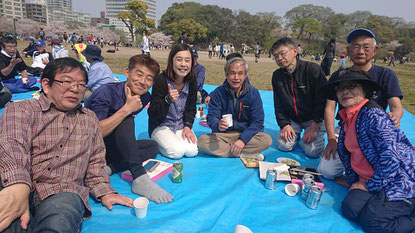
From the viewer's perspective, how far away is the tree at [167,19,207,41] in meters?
54.1

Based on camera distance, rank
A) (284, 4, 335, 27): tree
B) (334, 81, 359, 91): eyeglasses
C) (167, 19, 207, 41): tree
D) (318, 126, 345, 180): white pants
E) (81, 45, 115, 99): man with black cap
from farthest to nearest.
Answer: (284, 4, 335, 27): tree < (167, 19, 207, 41): tree < (81, 45, 115, 99): man with black cap < (318, 126, 345, 180): white pants < (334, 81, 359, 91): eyeglasses

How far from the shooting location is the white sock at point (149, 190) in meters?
2.52

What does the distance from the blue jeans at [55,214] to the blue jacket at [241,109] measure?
85.7 inches

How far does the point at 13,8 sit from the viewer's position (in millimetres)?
102625

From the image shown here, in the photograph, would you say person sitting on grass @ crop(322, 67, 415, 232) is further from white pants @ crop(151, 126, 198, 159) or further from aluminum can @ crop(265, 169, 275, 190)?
white pants @ crop(151, 126, 198, 159)

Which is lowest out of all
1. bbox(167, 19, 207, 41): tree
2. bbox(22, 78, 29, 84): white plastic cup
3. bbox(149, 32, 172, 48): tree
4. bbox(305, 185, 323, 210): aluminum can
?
bbox(305, 185, 323, 210): aluminum can

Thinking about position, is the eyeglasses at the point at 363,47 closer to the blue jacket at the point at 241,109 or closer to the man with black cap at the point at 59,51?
the blue jacket at the point at 241,109

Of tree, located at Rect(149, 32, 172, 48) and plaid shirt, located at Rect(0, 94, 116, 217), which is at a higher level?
tree, located at Rect(149, 32, 172, 48)

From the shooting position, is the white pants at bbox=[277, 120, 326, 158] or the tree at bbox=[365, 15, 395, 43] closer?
the white pants at bbox=[277, 120, 326, 158]

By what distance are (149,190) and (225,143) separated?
4.99 ft

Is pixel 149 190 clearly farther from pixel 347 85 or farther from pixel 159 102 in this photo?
pixel 347 85

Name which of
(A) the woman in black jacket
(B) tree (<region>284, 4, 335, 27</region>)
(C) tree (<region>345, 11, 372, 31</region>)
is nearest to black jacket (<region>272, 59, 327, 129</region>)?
(A) the woman in black jacket

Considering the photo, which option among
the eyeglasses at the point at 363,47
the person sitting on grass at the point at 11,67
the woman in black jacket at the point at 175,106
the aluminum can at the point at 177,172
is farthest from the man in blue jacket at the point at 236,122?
the person sitting on grass at the point at 11,67

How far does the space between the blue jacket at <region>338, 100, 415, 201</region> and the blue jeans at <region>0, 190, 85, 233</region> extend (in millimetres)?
2737
